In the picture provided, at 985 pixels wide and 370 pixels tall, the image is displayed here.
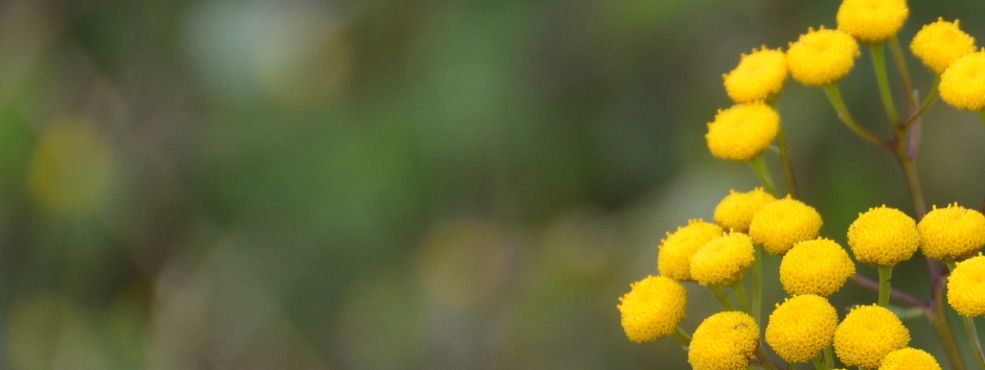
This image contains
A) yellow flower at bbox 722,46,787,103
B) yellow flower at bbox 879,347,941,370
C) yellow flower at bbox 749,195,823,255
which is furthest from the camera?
yellow flower at bbox 722,46,787,103

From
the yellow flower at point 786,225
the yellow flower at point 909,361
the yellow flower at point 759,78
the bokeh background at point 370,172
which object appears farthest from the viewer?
the bokeh background at point 370,172

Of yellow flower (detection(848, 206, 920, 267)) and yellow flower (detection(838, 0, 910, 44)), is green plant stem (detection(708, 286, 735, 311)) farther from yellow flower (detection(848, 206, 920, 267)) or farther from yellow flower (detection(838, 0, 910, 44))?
yellow flower (detection(838, 0, 910, 44))

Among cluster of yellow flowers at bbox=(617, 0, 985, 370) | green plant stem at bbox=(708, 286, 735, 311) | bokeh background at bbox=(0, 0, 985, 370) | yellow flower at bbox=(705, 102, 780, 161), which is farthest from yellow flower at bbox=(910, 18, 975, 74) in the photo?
bokeh background at bbox=(0, 0, 985, 370)

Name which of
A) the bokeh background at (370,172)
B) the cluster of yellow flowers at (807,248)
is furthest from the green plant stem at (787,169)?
the bokeh background at (370,172)

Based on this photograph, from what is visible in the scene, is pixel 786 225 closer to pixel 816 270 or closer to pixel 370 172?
pixel 816 270

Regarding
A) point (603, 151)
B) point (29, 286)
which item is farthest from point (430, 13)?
point (29, 286)

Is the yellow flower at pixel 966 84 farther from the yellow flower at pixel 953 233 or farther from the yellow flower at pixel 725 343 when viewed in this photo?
the yellow flower at pixel 725 343

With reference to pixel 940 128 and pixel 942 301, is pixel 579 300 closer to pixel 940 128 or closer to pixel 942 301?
pixel 940 128

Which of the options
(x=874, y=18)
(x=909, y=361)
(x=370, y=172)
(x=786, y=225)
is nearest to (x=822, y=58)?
(x=874, y=18)
